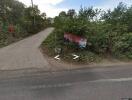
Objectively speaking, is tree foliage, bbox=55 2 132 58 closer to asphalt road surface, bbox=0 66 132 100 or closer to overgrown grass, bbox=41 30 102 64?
overgrown grass, bbox=41 30 102 64

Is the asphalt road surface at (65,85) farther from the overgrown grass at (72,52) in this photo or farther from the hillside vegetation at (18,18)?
the hillside vegetation at (18,18)

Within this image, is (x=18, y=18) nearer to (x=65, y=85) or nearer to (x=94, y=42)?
(x=94, y=42)

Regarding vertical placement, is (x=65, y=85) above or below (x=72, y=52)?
below

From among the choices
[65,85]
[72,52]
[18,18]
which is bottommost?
[65,85]

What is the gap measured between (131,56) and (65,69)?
425cm

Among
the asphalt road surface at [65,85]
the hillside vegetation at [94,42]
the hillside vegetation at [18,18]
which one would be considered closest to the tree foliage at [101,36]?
the hillside vegetation at [94,42]

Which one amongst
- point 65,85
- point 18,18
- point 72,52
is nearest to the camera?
point 65,85

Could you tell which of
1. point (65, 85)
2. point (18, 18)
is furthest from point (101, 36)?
point (18, 18)

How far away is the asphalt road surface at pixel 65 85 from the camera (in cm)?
596

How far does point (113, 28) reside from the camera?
15.4 meters

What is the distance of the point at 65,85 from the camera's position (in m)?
7.05

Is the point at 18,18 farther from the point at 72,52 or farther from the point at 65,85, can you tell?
the point at 65,85

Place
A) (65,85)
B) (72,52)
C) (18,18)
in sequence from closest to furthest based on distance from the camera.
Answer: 1. (65,85)
2. (72,52)
3. (18,18)

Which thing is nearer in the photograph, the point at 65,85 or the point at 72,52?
the point at 65,85
